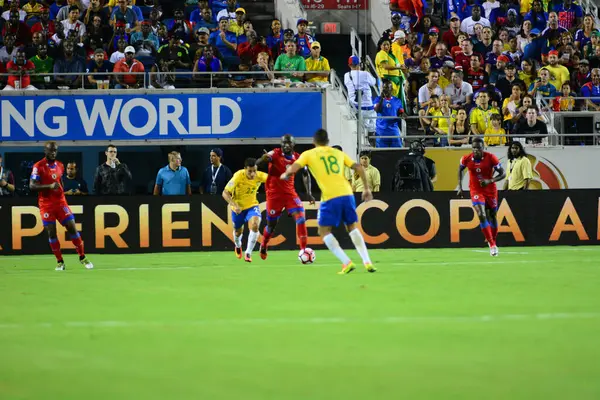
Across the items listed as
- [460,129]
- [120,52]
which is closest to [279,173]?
[460,129]

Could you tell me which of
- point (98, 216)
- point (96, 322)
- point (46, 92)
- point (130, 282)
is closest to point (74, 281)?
point (130, 282)

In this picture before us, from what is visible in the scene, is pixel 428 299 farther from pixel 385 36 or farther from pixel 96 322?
pixel 385 36

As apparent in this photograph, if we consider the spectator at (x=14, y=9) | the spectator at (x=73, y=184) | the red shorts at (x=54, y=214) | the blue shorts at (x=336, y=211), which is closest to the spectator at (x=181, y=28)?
the spectator at (x=14, y=9)

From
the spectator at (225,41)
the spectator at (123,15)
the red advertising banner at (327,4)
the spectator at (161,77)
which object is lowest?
the spectator at (161,77)

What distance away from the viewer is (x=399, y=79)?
81.6ft

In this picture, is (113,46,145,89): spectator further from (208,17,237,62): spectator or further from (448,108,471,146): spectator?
(448,108,471,146): spectator

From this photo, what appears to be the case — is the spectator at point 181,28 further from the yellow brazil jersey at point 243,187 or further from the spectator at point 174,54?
the yellow brazil jersey at point 243,187

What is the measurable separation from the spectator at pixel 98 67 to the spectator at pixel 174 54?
1262 mm

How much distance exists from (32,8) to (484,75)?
1131cm

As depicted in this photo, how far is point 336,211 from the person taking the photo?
13.8 metres

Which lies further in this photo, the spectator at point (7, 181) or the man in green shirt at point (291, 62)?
the man in green shirt at point (291, 62)

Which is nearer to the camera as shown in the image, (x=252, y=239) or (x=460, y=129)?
(x=252, y=239)

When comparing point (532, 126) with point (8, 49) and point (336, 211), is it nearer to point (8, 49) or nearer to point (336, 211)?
point (336, 211)

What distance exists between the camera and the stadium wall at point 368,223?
864 inches
